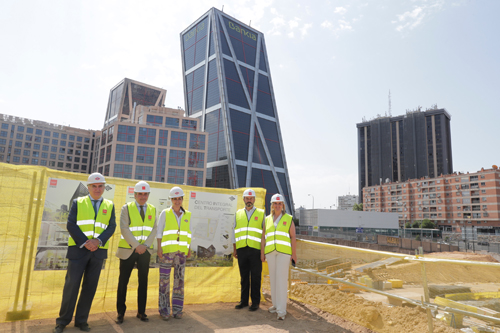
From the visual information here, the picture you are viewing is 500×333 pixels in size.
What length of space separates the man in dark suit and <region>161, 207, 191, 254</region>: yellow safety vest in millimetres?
706

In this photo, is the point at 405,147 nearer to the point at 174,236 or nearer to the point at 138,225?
the point at 174,236

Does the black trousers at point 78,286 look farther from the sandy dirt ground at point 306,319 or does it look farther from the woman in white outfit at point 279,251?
the woman in white outfit at point 279,251

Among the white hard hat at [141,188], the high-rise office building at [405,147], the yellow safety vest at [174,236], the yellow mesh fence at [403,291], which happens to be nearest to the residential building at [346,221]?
the high-rise office building at [405,147]

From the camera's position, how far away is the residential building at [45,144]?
3123 inches

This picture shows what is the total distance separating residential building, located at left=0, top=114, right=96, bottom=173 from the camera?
79.3 metres

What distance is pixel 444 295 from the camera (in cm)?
374

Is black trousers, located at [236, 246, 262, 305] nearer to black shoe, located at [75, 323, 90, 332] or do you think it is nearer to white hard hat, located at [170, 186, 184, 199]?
white hard hat, located at [170, 186, 184, 199]

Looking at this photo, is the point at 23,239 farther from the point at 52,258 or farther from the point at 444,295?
the point at 444,295

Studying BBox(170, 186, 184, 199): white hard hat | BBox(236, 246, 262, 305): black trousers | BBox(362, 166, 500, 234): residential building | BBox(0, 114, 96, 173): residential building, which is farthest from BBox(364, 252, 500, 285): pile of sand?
BBox(0, 114, 96, 173): residential building

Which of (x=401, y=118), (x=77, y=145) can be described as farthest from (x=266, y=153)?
(x=401, y=118)

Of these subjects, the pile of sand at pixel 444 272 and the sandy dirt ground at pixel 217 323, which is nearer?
the pile of sand at pixel 444 272

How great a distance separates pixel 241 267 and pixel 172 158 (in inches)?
2262

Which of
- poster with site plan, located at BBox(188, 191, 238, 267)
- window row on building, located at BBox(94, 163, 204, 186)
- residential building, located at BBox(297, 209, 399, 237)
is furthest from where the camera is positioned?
residential building, located at BBox(297, 209, 399, 237)

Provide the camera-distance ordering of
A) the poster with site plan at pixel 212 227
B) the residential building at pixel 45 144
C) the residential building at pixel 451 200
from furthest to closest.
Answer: the residential building at pixel 45 144, the residential building at pixel 451 200, the poster with site plan at pixel 212 227
